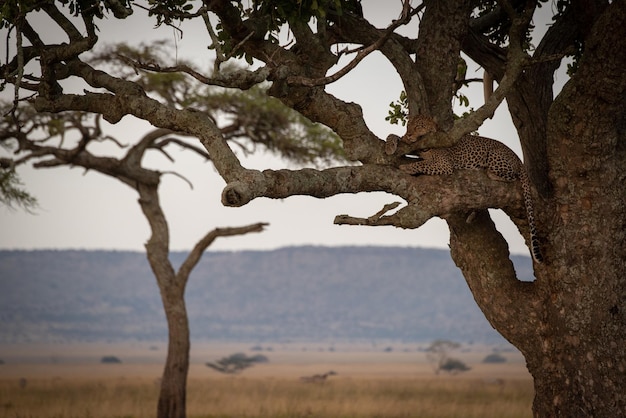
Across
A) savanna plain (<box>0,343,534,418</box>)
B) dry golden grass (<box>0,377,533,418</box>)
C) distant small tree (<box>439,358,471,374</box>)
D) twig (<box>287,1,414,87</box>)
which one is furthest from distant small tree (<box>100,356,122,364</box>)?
twig (<box>287,1,414,87</box>)

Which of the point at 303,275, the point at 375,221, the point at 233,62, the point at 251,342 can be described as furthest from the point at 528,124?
the point at 303,275

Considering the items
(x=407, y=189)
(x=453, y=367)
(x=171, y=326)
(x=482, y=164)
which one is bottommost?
(x=453, y=367)

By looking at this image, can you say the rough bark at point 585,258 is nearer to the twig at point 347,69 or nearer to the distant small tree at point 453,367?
the twig at point 347,69

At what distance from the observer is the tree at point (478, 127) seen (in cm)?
848

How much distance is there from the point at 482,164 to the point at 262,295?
264 ft

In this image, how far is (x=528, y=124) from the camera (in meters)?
9.86

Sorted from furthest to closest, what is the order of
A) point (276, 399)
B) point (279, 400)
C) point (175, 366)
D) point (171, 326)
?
1. point (276, 399)
2. point (279, 400)
3. point (171, 326)
4. point (175, 366)

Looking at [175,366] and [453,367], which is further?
[453,367]

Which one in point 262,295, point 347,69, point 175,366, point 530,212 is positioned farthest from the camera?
point 262,295

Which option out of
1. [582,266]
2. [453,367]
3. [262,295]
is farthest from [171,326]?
[262,295]

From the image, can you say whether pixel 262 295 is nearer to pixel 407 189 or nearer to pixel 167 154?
pixel 167 154

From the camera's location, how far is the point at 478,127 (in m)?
9.13

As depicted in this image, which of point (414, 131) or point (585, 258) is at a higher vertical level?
point (414, 131)

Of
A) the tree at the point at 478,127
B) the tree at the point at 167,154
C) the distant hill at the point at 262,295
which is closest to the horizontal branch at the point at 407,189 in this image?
the tree at the point at 478,127
